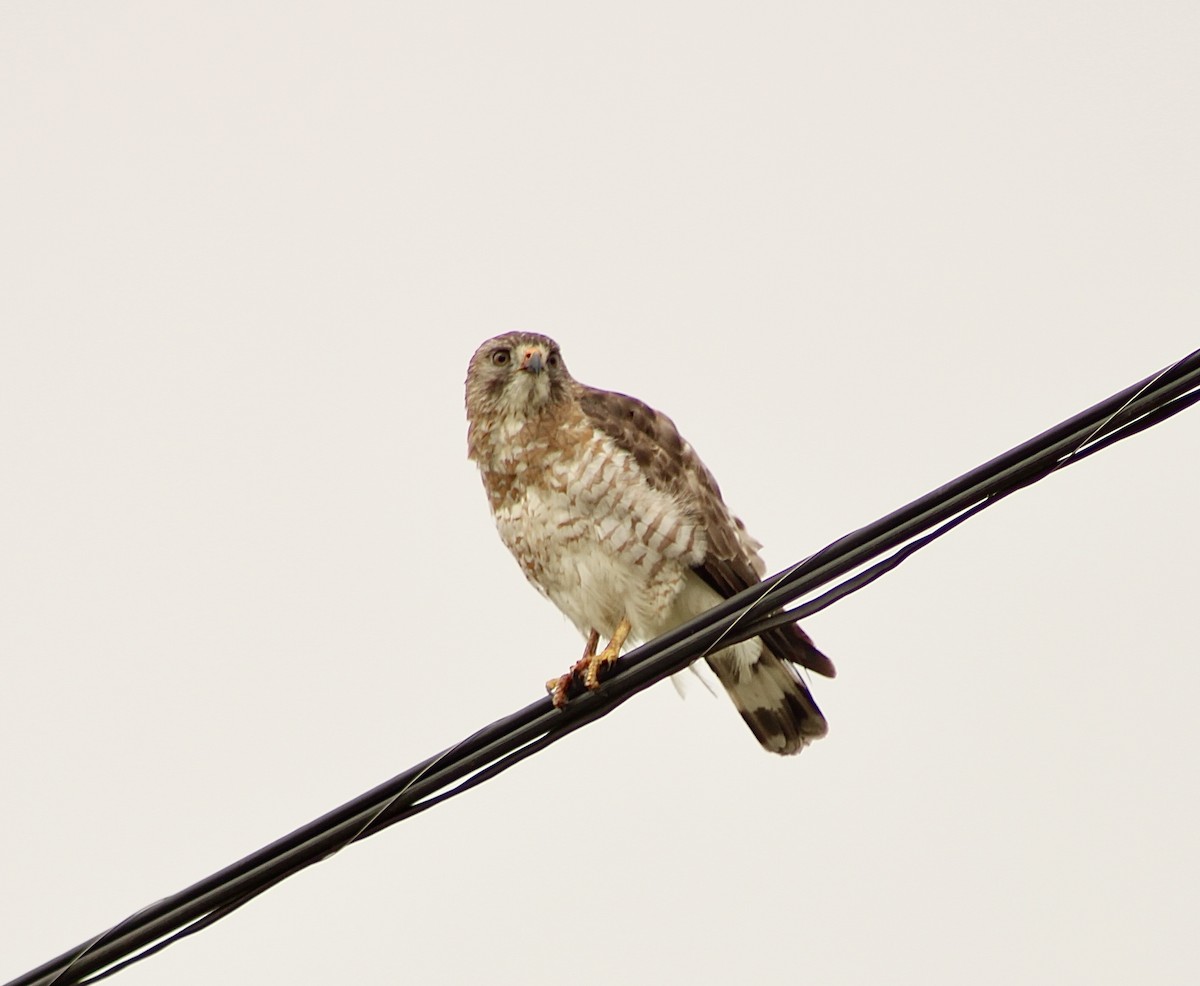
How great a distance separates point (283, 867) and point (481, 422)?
117 inches

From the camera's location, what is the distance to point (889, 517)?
3773mm

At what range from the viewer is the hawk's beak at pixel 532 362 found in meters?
6.57

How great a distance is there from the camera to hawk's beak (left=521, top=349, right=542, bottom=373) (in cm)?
657

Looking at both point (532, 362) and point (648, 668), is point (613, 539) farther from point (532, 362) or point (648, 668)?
point (648, 668)

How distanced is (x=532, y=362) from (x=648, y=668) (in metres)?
2.48

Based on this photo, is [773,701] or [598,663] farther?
[773,701]

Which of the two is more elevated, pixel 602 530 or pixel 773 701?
pixel 602 530

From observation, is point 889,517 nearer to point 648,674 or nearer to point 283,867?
point 648,674

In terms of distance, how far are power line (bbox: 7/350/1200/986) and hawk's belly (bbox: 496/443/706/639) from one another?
175 centimetres

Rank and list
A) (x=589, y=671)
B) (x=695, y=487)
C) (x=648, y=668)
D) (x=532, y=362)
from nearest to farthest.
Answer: (x=648, y=668) → (x=589, y=671) → (x=695, y=487) → (x=532, y=362)

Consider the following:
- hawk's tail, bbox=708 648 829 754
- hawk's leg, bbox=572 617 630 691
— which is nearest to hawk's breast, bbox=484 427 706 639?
hawk's leg, bbox=572 617 630 691

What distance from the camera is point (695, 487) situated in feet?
20.9

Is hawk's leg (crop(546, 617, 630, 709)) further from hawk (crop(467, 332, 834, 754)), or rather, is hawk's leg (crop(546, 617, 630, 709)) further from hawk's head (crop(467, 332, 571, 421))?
hawk's head (crop(467, 332, 571, 421))

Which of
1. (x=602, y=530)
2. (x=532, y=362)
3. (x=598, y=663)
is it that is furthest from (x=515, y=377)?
(x=598, y=663)
